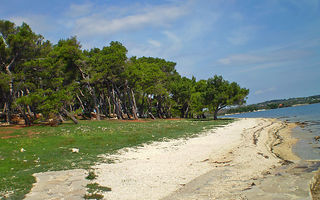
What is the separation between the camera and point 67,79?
140 ft

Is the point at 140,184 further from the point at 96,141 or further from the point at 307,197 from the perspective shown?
the point at 96,141

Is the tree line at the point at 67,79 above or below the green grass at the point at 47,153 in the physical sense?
above

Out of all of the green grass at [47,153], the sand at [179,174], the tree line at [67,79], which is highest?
the tree line at [67,79]

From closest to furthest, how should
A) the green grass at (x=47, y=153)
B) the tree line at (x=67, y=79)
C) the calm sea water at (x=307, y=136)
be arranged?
the green grass at (x=47, y=153) < the calm sea water at (x=307, y=136) < the tree line at (x=67, y=79)

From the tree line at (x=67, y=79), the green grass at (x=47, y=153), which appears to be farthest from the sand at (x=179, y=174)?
the tree line at (x=67, y=79)

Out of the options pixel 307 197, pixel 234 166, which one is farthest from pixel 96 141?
pixel 307 197

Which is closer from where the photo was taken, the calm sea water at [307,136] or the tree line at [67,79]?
the calm sea water at [307,136]

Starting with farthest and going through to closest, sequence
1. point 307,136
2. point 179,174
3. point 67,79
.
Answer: point 67,79, point 307,136, point 179,174

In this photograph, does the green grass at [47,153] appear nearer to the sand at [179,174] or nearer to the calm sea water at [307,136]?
the sand at [179,174]

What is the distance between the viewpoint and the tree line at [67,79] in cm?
3225

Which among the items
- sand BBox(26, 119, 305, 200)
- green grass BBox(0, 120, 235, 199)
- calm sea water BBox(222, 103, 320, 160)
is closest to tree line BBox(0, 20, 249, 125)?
green grass BBox(0, 120, 235, 199)

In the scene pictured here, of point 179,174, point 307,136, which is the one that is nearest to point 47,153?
point 179,174

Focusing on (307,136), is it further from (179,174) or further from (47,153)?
(47,153)

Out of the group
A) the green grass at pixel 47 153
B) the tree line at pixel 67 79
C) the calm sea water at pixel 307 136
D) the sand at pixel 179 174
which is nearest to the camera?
the sand at pixel 179 174
